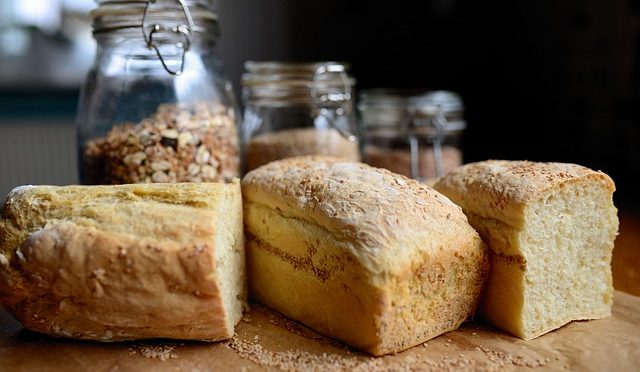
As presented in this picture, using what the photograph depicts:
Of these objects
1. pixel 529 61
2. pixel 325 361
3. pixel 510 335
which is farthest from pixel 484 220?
pixel 529 61

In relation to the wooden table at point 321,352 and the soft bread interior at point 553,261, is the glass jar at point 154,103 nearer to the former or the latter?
the wooden table at point 321,352

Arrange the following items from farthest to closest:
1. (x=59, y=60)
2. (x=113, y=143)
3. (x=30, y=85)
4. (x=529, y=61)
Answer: (x=59, y=60), (x=30, y=85), (x=529, y=61), (x=113, y=143)

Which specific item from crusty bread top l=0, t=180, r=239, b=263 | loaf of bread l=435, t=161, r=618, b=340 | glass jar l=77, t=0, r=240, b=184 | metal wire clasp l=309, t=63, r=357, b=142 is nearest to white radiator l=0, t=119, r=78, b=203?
glass jar l=77, t=0, r=240, b=184

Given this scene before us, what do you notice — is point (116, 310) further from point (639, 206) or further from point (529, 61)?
point (529, 61)

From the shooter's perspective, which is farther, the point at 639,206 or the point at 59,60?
the point at 59,60

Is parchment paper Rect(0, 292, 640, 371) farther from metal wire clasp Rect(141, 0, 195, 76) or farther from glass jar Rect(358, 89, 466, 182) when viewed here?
glass jar Rect(358, 89, 466, 182)

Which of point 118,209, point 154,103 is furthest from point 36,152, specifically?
point 118,209

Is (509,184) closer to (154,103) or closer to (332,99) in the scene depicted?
(332,99)
